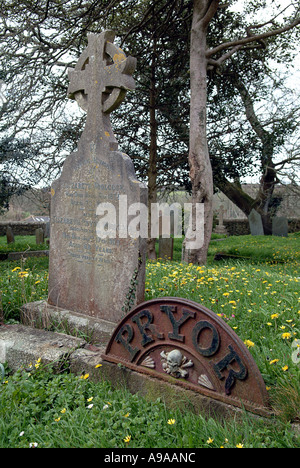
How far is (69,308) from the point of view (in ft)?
14.8

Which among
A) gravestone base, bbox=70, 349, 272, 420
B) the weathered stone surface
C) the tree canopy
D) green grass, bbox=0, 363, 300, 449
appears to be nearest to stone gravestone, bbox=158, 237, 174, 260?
the tree canopy

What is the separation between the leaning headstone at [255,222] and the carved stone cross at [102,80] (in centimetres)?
1412

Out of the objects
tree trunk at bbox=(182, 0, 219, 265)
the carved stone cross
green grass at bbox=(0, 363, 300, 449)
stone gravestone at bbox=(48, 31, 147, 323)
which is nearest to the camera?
green grass at bbox=(0, 363, 300, 449)

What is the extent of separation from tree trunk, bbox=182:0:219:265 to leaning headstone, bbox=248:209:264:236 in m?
9.26

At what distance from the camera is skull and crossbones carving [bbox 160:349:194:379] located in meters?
2.72

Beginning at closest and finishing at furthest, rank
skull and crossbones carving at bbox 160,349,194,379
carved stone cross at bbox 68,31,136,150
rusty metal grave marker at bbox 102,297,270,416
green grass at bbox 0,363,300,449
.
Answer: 1. green grass at bbox 0,363,300,449
2. rusty metal grave marker at bbox 102,297,270,416
3. skull and crossbones carving at bbox 160,349,194,379
4. carved stone cross at bbox 68,31,136,150

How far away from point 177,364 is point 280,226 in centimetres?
1667

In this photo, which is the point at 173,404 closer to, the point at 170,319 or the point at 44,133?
the point at 170,319

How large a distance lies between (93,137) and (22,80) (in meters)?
7.10

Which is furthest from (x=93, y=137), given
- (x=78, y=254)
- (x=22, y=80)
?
(x=22, y=80)

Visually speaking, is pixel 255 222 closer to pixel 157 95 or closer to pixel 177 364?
pixel 157 95

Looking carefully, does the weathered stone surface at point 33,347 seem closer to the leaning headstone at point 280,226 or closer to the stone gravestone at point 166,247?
the stone gravestone at point 166,247

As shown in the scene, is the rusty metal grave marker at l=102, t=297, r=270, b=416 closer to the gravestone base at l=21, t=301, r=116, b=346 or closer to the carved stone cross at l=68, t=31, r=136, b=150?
the gravestone base at l=21, t=301, r=116, b=346

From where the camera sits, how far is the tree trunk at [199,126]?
28.7 ft
